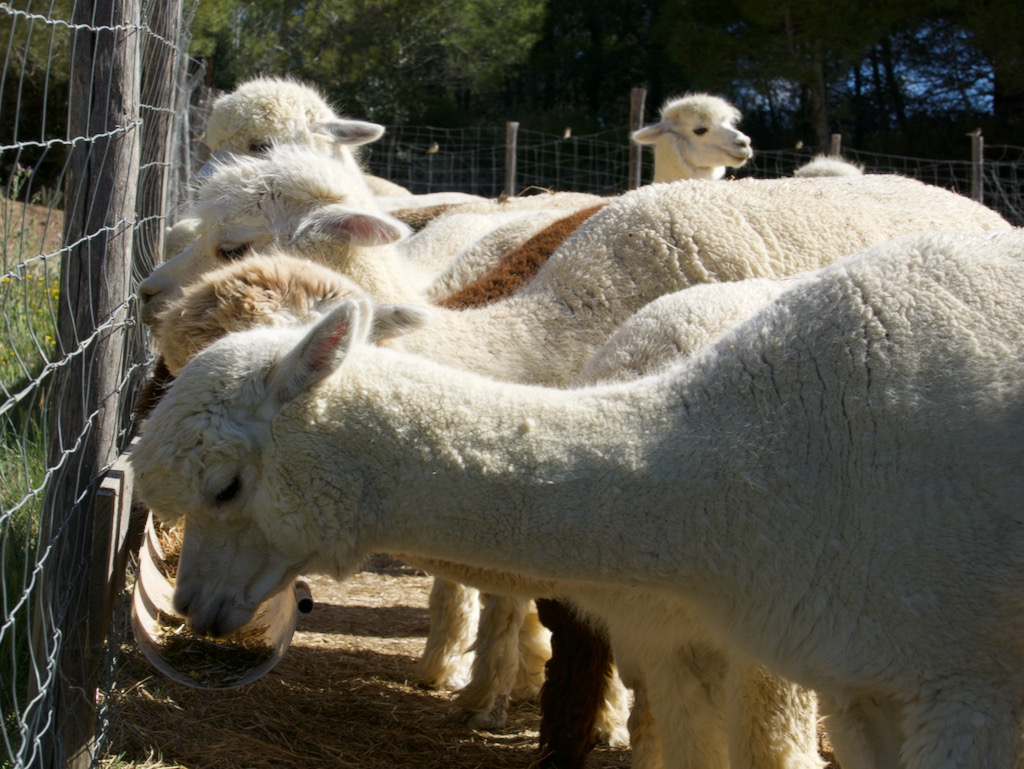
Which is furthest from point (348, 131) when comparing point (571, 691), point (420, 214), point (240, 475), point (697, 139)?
point (697, 139)

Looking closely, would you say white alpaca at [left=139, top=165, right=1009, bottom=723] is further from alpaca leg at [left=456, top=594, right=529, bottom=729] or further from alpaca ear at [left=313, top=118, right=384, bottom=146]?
alpaca ear at [left=313, top=118, right=384, bottom=146]

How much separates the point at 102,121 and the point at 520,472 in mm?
1695

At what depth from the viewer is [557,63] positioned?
88.5 ft

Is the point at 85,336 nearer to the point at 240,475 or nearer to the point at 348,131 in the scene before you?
the point at 240,475

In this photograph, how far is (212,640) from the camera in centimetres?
371

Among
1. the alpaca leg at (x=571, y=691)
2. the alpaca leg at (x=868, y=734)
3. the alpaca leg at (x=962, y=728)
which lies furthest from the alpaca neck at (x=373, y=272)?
the alpaca leg at (x=962, y=728)

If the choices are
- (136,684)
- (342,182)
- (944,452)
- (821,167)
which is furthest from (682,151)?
(944,452)

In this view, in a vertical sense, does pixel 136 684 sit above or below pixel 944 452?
below

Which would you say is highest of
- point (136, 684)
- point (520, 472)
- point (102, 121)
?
point (102, 121)

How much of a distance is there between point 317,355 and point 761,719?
182 cm

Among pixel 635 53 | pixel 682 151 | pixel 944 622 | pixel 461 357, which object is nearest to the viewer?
pixel 944 622

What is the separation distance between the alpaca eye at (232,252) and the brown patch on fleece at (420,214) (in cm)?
360

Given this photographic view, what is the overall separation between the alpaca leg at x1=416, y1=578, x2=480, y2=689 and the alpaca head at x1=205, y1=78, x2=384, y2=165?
242 centimetres

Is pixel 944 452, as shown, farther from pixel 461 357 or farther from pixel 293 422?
pixel 461 357
